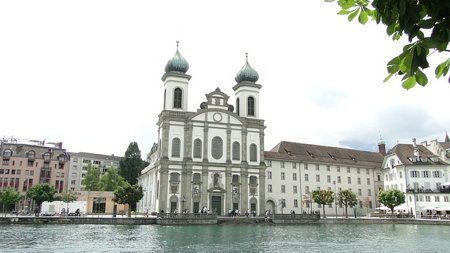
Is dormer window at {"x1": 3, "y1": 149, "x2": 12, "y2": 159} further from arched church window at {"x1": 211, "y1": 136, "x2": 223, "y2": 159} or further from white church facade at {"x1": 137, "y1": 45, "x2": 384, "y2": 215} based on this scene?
arched church window at {"x1": 211, "y1": 136, "x2": 223, "y2": 159}

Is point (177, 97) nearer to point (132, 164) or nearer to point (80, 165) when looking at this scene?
point (132, 164)

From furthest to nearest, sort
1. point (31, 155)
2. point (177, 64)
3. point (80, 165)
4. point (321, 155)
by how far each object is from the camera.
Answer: point (80, 165), point (31, 155), point (321, 155), point (177, 64)

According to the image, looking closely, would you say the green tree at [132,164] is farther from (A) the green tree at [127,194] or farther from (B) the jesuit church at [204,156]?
(A) the green tree at [127,194]

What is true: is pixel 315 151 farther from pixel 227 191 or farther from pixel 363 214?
pixel 227 191

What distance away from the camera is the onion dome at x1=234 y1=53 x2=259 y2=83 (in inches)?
3132

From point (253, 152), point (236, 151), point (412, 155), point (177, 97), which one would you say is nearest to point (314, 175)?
point (253, 152)

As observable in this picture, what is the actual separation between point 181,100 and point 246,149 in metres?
14.3

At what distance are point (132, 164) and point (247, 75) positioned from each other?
37.2 metres

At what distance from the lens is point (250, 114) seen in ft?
255

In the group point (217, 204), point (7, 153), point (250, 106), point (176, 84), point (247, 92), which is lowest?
point (217, 204)

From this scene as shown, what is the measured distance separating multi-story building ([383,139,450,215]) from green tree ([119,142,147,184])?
55.0 metres

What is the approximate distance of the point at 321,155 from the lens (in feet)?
274

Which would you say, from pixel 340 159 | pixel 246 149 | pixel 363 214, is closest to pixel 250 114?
pixel 246 149

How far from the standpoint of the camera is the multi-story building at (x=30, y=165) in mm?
91688
